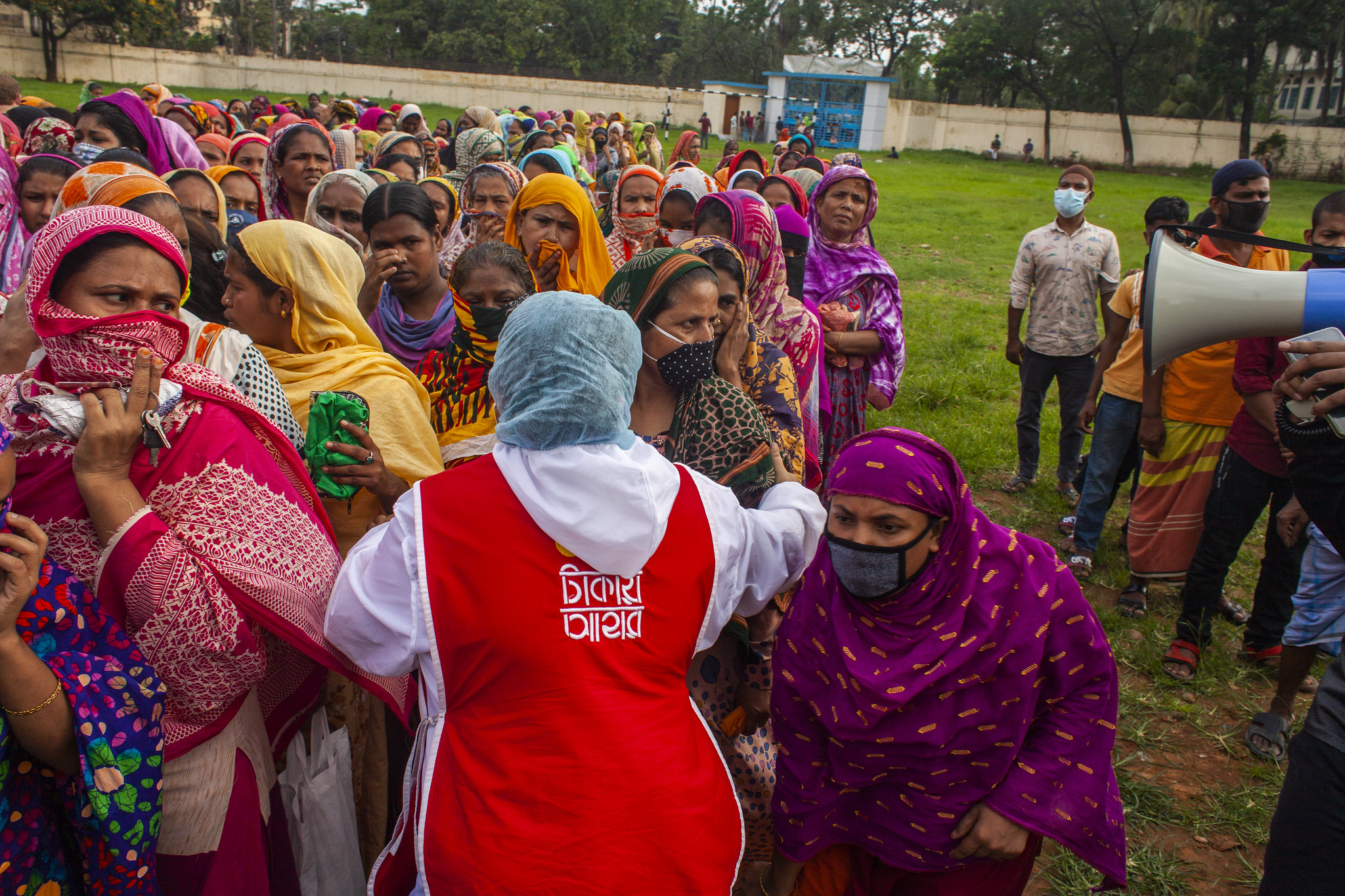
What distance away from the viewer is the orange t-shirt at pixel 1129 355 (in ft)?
15.0

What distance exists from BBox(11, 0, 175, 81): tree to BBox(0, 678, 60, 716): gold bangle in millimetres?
40456

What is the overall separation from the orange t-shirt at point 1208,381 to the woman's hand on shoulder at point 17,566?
15.1 feet

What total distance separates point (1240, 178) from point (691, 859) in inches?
159

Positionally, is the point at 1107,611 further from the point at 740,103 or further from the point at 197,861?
the point at 740,103

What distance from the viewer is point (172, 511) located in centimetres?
170

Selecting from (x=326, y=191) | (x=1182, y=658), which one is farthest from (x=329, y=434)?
(x=1182, y=658)

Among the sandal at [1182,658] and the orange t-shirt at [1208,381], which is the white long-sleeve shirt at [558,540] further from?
the orange t-shirt at [1208,381]

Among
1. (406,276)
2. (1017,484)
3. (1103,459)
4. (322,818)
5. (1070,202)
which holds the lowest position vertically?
(1017,484)

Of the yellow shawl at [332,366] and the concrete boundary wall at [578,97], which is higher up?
the concrete boundary wall at [578,97]

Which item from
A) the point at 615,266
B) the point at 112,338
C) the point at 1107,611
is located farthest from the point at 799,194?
the point at 112,338

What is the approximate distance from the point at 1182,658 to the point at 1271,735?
56 centimetres

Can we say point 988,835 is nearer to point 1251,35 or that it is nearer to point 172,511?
point 172,511

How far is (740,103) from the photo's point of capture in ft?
134

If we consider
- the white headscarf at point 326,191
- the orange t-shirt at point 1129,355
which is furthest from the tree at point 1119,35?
the white headscarf at point 326,191
